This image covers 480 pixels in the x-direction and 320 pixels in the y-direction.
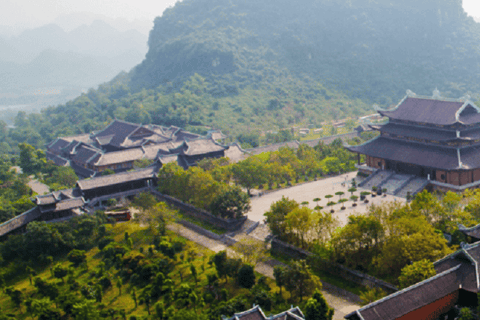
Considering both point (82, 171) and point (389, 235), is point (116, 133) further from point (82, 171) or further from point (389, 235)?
point (389, 235)

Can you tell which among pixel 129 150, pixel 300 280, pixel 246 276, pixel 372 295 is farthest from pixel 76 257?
pixel 129 150

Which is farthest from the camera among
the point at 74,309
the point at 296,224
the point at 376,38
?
the point at 376,38

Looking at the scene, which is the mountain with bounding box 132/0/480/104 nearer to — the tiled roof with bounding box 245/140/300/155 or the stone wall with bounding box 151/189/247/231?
the tiled roof with bounding box 245/140/300/155

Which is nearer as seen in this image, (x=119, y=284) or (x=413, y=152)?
(x=119, y=284)

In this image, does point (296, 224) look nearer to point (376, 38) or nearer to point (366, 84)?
point (366, 84)

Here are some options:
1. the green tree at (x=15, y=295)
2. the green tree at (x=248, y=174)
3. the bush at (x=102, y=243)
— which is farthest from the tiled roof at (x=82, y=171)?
the green tree at (x=15, y=295)

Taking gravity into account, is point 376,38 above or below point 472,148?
above

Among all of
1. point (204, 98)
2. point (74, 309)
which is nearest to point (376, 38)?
point (204, 98)
